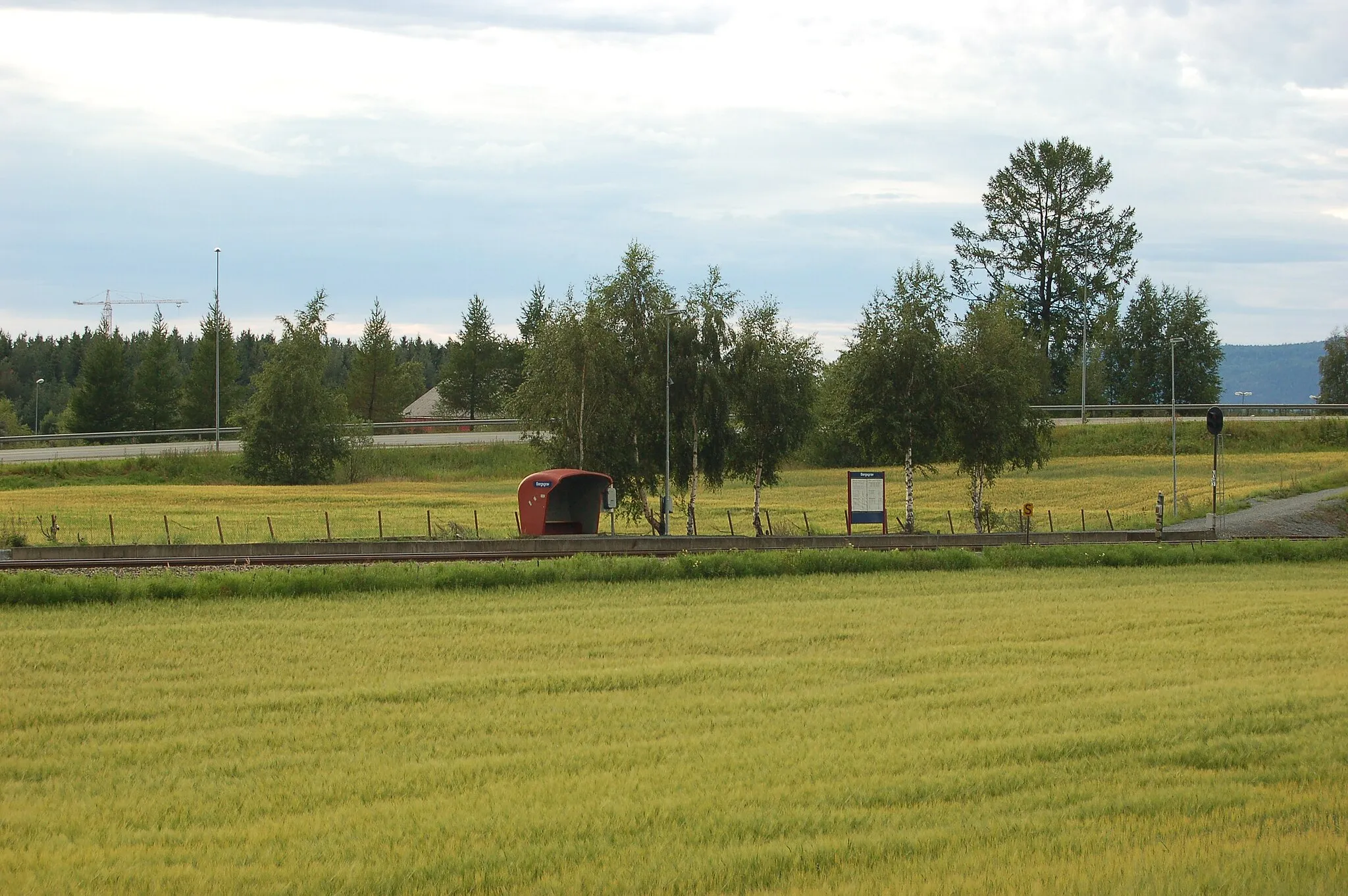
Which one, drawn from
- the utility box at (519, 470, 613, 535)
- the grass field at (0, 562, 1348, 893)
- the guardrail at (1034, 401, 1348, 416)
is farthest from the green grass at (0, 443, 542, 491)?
the grass field at (0, 562, 1348, 893)

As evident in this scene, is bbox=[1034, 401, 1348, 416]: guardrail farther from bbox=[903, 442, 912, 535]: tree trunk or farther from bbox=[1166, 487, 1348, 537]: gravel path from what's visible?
bbox=[903, 442, 912, 535]: tree trunk

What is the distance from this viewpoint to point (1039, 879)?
827cm

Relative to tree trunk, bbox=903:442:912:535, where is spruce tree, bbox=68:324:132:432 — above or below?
above

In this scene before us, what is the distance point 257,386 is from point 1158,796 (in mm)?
67252

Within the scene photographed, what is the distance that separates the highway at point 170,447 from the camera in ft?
251

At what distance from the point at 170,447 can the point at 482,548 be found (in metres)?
54.5

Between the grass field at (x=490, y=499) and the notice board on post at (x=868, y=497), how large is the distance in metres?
2.77

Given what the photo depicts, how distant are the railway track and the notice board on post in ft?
12.8

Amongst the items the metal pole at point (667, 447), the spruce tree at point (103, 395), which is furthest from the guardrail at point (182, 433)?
the metal pole at point (667, 447)

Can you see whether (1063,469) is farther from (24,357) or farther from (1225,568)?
(24,357)

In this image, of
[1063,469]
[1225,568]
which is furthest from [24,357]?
[1225,568]

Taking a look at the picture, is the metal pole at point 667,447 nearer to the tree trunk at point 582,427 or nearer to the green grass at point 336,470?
the tree trunk at point 582,427

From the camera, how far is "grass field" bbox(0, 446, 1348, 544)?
43562mm

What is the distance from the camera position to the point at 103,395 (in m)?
95.6
